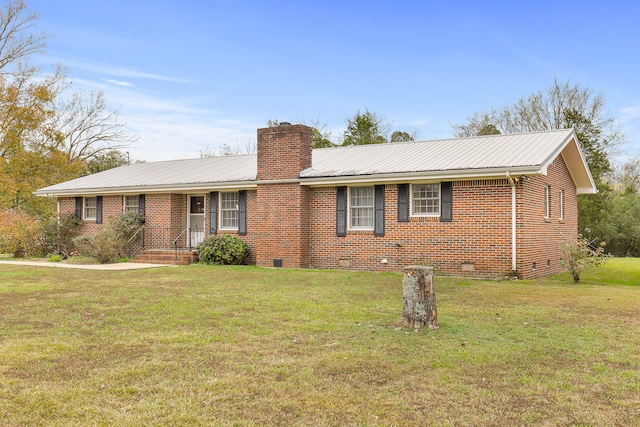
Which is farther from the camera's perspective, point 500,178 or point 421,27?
point 421,27

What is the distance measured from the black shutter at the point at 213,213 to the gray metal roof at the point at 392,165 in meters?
0.59

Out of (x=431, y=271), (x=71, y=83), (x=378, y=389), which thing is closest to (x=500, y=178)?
(x=431, y=271)

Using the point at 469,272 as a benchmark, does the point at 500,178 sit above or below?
above

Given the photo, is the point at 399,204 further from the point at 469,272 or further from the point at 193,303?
the point at 193,303

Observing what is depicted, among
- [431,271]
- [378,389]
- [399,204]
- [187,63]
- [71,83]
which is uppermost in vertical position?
[71,83]

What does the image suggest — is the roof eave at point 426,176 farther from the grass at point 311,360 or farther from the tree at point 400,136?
the tree at point 400,136

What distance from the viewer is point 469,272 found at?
594 inches

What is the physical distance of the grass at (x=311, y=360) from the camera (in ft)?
14.4

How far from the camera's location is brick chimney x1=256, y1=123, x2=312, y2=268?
17422mm

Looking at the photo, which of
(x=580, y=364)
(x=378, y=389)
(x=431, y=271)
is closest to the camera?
(x=378, y=389)

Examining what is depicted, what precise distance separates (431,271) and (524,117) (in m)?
31.1

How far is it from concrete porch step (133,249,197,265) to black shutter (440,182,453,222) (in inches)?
335

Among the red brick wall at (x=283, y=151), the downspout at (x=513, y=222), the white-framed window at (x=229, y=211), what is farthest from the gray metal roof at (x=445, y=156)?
the white-framed window at (x=229, y=211)

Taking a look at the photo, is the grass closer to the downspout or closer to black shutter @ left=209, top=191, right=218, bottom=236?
the downspout
